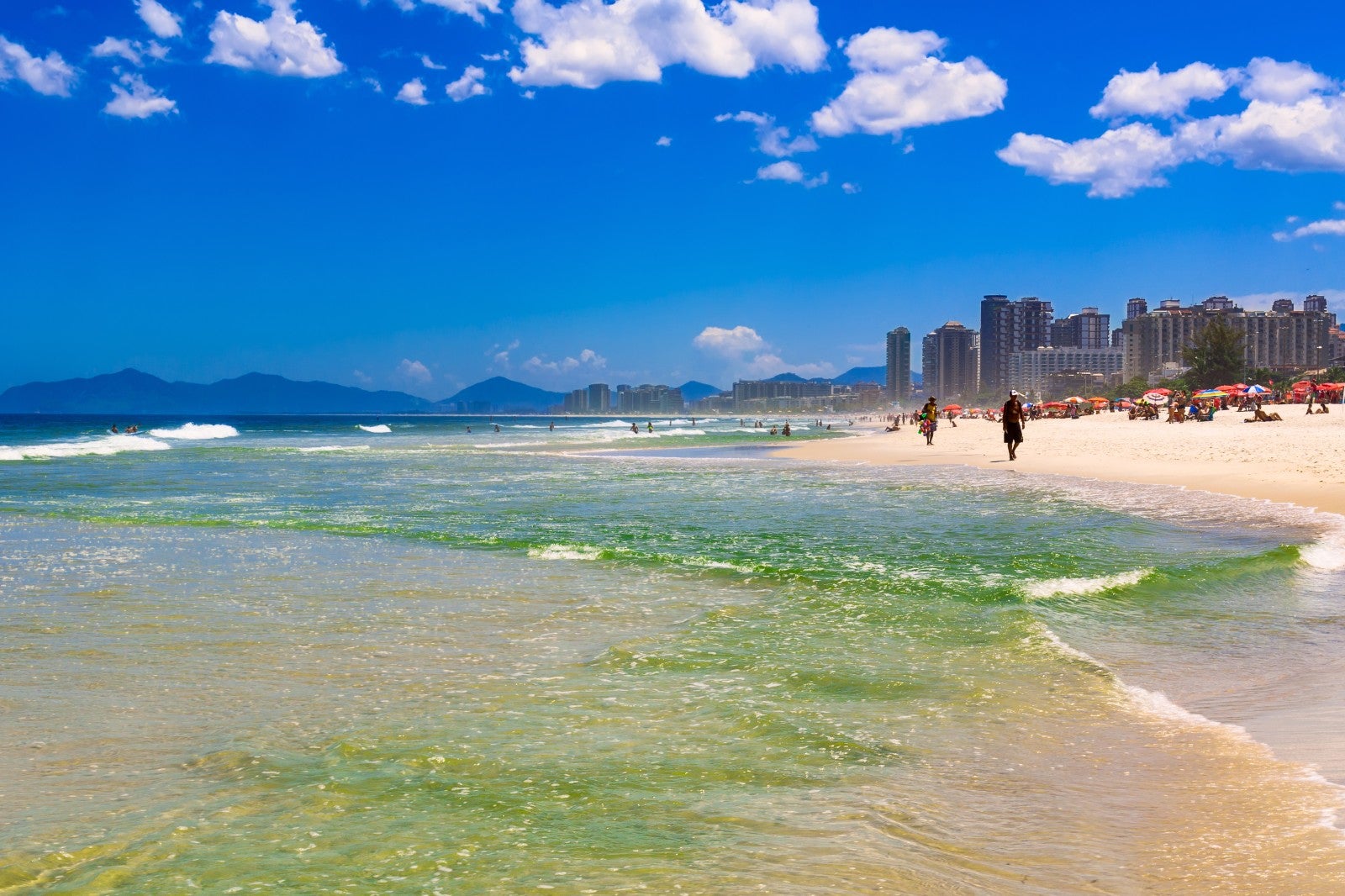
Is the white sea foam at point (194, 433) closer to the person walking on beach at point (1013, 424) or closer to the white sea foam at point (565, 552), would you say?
the person walking on beach at point (1013, 424)

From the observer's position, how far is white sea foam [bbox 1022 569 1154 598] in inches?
402

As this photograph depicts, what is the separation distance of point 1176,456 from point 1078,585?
83.7 feet

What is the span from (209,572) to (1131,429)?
5393 centimetres

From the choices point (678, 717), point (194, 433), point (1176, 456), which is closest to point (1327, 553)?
point (678, 717)

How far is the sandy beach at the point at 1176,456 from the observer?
22000 millimetres

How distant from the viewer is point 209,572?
11.9 m

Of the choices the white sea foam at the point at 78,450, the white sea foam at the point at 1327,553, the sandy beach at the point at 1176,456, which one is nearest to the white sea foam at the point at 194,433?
the white sea foam at the point at 78,450

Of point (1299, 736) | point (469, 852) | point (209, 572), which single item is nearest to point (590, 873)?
point (469, 852)

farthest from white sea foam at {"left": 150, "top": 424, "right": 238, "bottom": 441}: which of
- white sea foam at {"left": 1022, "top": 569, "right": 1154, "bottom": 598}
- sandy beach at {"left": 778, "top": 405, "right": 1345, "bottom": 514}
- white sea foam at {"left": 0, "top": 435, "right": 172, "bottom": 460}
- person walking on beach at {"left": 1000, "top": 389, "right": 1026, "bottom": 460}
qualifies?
white sea foam at {"left": 1022, "top": 569, "right": 1154, "bottom": 598}

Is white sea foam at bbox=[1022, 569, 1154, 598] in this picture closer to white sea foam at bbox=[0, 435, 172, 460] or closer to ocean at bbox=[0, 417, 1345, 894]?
ocean at bbox=[0, 417, 1345, 894]

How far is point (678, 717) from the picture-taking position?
5930 millimetres

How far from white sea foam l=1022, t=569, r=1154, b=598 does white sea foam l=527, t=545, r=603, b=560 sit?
563cm

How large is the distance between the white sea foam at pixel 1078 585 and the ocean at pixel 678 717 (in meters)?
0.08

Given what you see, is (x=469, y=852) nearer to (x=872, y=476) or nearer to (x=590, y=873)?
(x=590, y=873)
